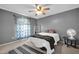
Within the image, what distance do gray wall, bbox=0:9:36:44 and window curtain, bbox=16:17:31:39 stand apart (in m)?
→ 0.06

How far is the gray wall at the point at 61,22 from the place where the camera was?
1134mm

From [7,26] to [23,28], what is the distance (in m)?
0.24

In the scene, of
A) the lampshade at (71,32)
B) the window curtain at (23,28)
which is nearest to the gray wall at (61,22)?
the lampshade at (71,32)

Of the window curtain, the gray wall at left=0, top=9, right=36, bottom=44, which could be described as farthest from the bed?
the gray wall at left=0, top=9, right=36, bottom=44

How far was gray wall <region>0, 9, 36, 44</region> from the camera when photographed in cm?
110

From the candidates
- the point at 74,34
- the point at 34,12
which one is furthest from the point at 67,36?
the point at 34,12

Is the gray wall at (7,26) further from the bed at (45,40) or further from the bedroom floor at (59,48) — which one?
the bed at (45,40)

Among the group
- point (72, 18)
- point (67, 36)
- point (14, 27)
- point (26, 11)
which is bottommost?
point (67, 36)

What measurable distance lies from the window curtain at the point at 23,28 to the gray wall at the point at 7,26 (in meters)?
0.06

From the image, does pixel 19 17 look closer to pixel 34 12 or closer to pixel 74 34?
pixel 34 12
